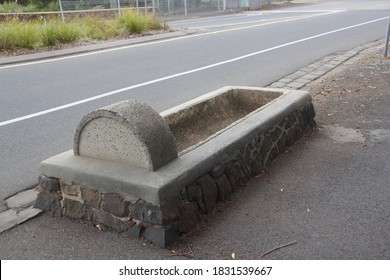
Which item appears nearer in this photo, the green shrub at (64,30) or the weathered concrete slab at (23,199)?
the weathered concrete slab at (23,199)

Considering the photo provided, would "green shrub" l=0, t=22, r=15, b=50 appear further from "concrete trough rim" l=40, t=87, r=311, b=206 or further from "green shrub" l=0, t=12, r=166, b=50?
"concrete trough rim" l=40, t=87, r=311, b=206

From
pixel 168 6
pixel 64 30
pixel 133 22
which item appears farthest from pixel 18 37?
pixel 168 6

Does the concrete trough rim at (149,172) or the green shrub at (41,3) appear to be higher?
the green shrub at (41,3)

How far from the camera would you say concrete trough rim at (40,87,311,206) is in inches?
132

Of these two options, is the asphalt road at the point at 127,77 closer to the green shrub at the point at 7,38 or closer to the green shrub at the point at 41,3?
the green shrub at the point at 7,38

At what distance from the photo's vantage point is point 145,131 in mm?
3506

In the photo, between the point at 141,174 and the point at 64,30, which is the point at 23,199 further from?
the point at 64,30

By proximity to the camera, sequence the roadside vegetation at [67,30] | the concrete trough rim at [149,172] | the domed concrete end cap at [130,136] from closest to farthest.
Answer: the concrete trough rim at [149,172]
the domed concrete end cap at [130,136]
the roadside vegetation at [67,30]

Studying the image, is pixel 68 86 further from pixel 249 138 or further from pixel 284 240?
pixel 284 240

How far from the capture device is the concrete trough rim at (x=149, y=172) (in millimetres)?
3346

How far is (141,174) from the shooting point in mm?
3482

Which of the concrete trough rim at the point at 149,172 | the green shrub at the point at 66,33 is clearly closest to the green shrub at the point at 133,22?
the green shrub at the point at 66,33

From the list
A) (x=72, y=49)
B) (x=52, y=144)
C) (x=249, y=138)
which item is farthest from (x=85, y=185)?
(x=72, y=49)

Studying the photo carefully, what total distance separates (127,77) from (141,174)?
6.46m
